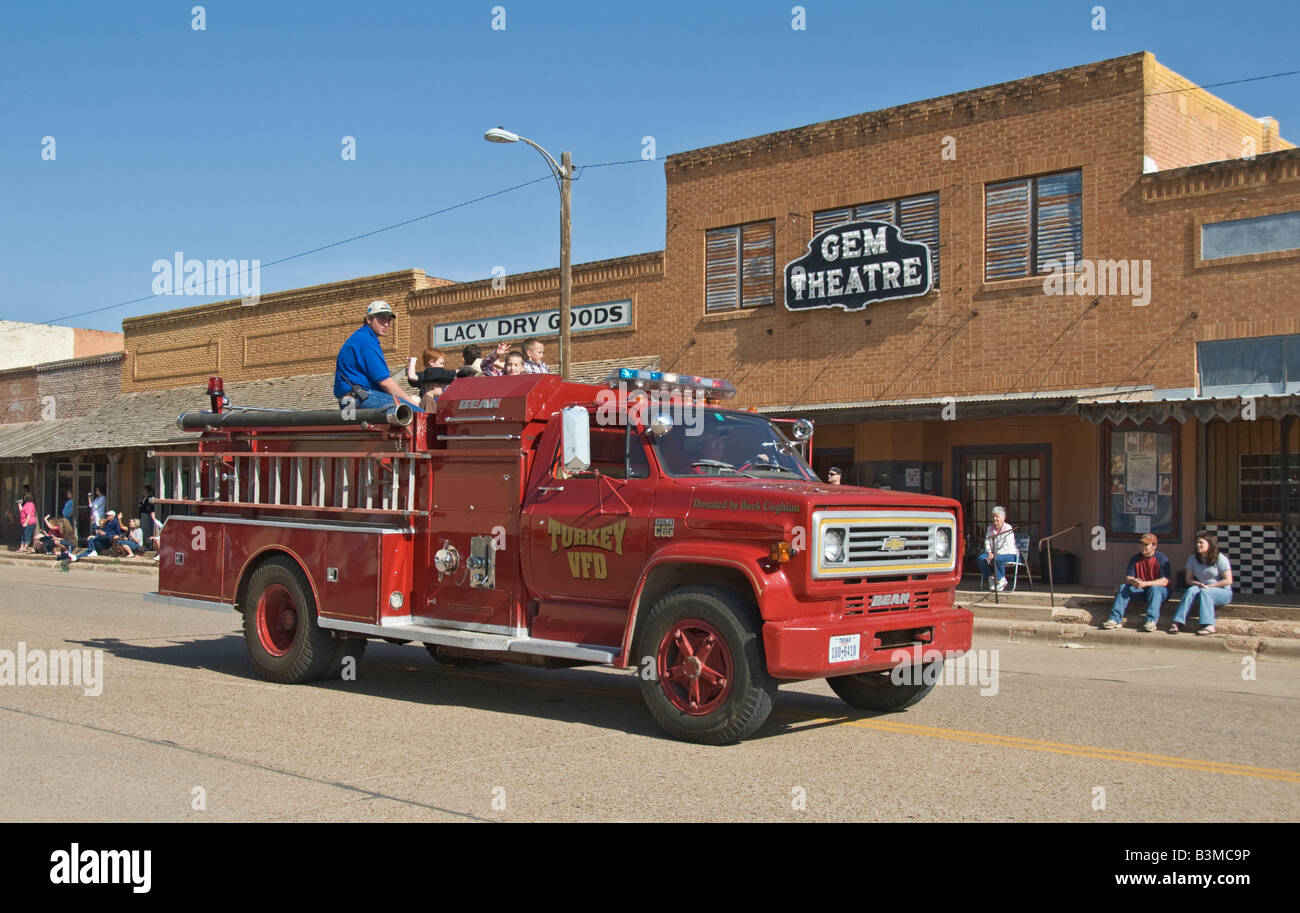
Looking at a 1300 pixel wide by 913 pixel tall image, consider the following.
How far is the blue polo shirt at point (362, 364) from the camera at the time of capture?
10.1 m

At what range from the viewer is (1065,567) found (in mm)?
20125

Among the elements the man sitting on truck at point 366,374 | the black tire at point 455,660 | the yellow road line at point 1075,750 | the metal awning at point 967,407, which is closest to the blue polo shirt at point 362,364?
the man sitting on truck at point 366,374

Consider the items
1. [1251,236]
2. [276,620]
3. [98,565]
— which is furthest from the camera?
[98,565]

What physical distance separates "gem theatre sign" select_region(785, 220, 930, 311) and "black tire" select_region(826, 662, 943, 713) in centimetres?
1339

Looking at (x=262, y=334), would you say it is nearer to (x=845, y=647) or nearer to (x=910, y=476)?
(x=910, y=476)

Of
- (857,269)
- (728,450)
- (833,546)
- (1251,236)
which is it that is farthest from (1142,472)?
(833,546)

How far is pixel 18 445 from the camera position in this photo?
38.7 m

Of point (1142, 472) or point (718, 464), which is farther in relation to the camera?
point (1142, 472)

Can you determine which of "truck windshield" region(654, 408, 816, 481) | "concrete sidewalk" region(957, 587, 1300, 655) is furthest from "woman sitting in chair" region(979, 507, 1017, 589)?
"truck windshield" region(654, 408, 816, 481)

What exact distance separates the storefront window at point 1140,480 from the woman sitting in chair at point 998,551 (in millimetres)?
2148

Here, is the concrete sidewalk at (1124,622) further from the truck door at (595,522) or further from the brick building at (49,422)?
the brick building at (49,422)

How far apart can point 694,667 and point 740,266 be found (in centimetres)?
1714

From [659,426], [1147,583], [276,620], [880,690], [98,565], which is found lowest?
[98,565]
